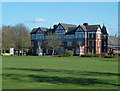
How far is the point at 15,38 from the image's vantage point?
84.1 m

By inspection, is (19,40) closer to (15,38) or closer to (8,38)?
(15,38)

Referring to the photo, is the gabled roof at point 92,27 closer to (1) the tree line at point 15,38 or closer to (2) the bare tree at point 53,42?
(2) the bare tree at point 53,42

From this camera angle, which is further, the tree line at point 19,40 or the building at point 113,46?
the building at point 113,46

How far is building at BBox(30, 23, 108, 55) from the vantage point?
88000 mm

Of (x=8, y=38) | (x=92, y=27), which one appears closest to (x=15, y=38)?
(x=8, y=38)

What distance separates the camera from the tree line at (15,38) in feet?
249

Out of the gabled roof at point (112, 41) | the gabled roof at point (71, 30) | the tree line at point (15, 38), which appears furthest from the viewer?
the gabled roof at point (112, 41)

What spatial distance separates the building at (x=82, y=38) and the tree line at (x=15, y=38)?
10391 mm

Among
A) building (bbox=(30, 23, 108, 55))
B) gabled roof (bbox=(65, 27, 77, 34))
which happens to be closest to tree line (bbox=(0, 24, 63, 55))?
building (bbox=(30, 23, 108, 55))

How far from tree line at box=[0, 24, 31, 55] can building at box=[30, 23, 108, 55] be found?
10391 mm

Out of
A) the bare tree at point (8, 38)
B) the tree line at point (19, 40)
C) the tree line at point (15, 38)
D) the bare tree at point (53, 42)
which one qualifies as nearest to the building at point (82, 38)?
the tree line at point (19, 40)

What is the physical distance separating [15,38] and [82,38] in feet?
71.8

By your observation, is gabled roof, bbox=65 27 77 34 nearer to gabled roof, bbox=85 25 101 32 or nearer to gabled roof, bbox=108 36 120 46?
gabled roof, bbox=85 25 101 32

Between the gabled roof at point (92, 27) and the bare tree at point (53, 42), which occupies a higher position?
the gabled roof at point (92, 27)
